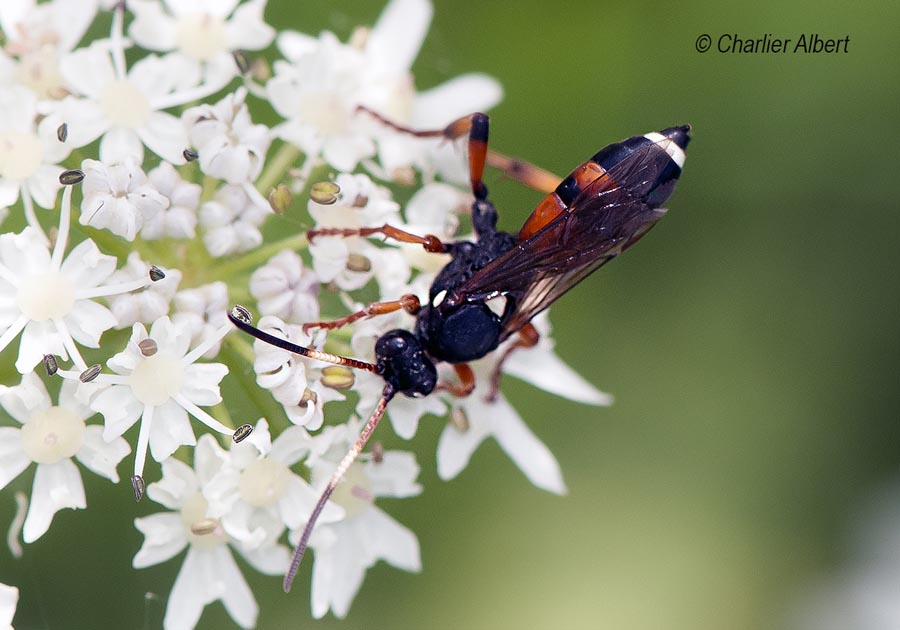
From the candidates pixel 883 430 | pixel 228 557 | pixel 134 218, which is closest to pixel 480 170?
pixel 134 218

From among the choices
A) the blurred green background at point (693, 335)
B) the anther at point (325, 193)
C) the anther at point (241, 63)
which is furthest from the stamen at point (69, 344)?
the blurred green background at point (693, 335)

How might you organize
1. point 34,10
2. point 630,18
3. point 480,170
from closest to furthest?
point 34,10, point 480,170, point 630,18

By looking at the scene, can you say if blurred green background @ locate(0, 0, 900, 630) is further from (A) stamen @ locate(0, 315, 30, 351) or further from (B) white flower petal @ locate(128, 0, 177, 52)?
(A) stamen @ locate(0, 315, 30, 351)

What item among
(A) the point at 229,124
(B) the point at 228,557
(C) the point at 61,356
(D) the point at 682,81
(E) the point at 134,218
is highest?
(D) the point at 682,81

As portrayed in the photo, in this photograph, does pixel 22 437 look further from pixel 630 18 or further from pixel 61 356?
pixel 630 18

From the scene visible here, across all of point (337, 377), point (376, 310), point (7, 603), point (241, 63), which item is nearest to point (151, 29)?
point (241, 63)

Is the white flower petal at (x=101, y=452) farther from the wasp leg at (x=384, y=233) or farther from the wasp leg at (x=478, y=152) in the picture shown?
the wasp leg at (x=478, y=152)
